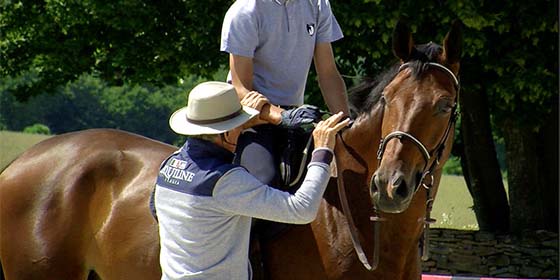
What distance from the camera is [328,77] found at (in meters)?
4.98

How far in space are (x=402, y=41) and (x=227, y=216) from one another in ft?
3.67

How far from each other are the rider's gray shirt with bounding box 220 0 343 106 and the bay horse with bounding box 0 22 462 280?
1.14 feet

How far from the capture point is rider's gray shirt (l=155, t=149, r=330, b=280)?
3.84m

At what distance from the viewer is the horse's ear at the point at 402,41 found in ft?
14.1

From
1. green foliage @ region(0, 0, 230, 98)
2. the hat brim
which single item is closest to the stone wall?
green foliage @ region(0, 0, 230, 98)

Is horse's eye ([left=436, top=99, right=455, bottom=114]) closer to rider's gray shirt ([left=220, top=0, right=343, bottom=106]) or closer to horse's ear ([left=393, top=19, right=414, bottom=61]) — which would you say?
horse's ear ([left=393, top=19, right=414, bottom=61])

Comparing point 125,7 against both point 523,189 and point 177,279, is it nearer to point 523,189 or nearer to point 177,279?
point 523,189

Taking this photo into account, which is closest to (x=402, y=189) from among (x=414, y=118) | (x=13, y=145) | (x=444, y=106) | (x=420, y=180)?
(x=420, y=180)

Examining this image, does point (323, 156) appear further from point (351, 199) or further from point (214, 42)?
point (214, 42)

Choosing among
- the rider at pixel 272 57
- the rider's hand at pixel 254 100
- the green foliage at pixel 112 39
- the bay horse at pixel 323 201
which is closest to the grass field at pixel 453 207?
the green foliage at pixel 112 39

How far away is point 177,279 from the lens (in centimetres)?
397

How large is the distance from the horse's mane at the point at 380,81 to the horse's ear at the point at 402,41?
Result: 3cm

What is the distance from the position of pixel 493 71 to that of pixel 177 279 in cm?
875

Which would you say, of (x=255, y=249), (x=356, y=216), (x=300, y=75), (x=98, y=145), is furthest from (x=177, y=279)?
(x=98, y=145)
